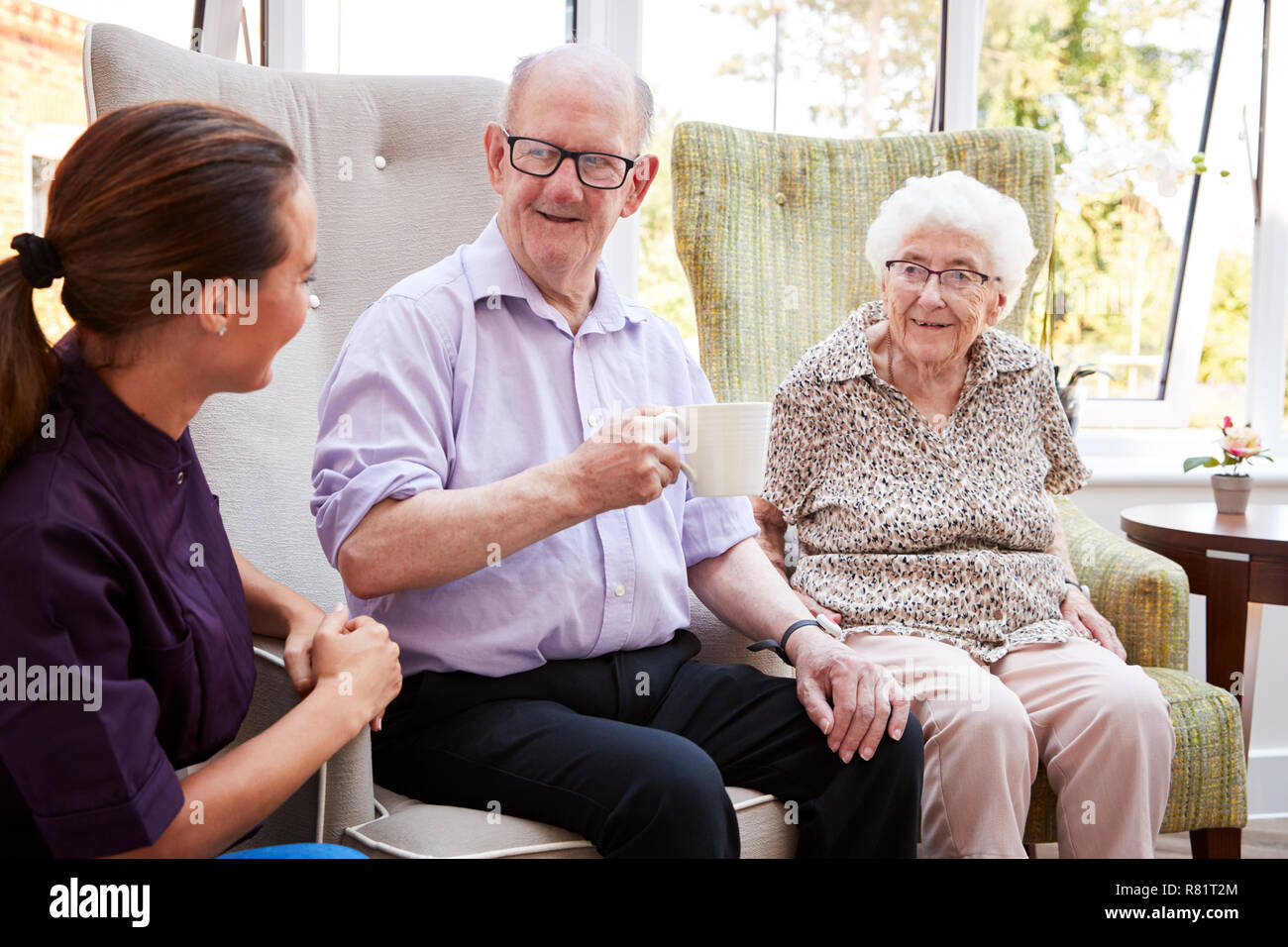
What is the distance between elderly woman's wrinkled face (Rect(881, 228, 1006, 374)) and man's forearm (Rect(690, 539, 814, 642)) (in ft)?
1.47

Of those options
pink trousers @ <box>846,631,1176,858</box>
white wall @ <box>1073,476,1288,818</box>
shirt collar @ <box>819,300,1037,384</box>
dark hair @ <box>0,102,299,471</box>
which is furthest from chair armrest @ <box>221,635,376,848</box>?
white wall @ <box>1073,476,1288,818</box>

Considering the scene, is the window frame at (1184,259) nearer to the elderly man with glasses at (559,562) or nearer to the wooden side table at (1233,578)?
the wooden side table at (1233,578)

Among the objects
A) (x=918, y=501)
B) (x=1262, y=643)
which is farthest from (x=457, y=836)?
(x=1262, y=643)

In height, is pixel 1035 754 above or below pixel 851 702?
below

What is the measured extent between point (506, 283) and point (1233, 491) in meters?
1.55

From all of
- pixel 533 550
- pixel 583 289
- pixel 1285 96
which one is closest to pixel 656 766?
pixel 533 550

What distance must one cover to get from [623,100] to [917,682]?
84 cm

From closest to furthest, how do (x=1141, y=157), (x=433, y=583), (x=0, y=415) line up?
(x=0, y=415) < (x=433, y=583) < (x=1141, y=157)

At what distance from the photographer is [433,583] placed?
115cm

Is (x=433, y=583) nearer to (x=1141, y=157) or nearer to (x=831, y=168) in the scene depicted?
(x=831, y=168)

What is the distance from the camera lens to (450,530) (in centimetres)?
112

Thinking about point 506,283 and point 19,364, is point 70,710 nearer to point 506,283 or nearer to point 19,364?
point 19,364

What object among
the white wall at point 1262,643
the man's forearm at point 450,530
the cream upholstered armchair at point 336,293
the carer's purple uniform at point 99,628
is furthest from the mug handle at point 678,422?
the white wall at point 1262,643
